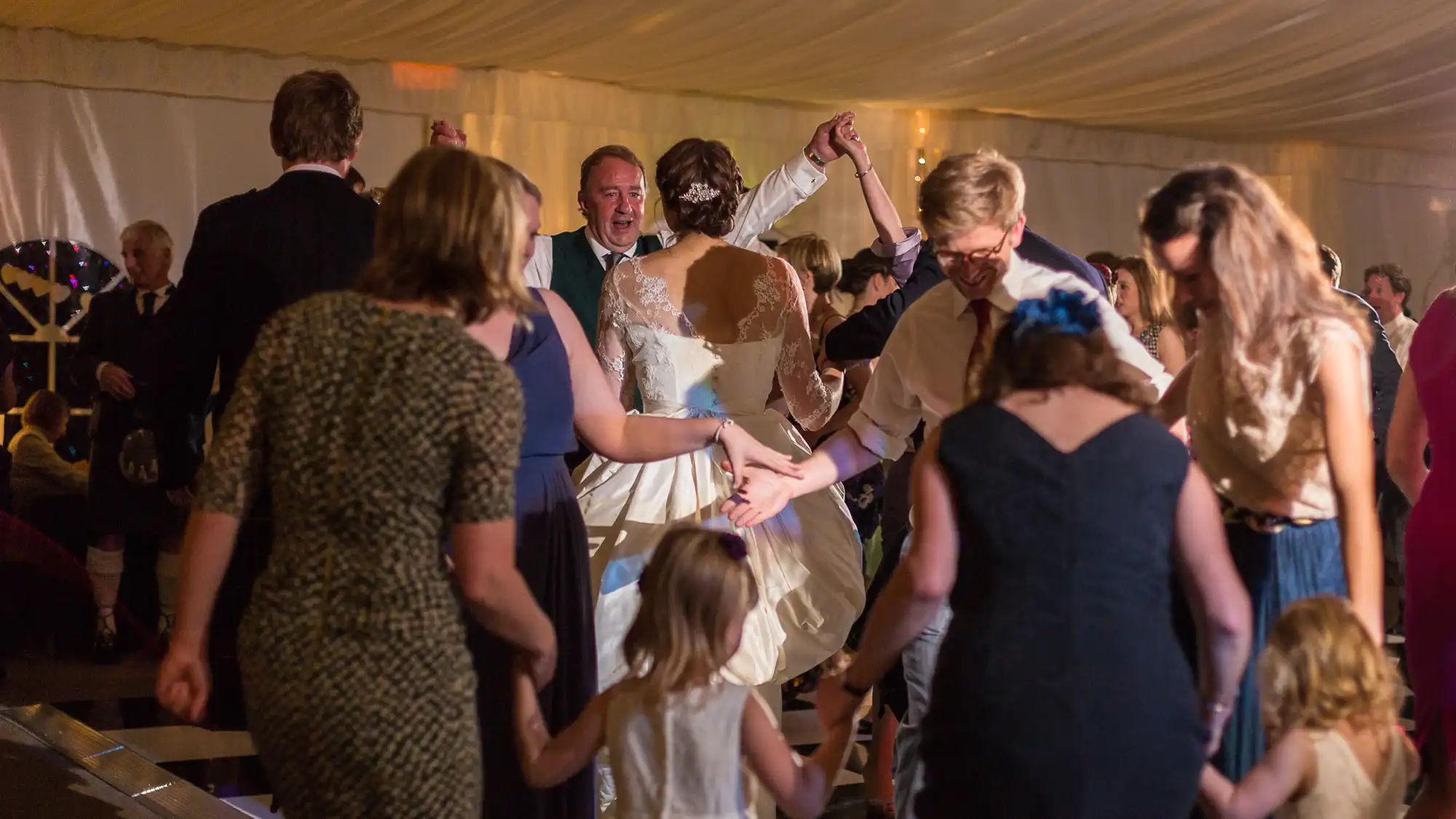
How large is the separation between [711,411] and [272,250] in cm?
100

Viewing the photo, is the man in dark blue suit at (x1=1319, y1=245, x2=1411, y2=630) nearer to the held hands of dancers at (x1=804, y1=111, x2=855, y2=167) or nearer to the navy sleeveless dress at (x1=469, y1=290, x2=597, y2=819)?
the held hands of dancers at (x1=804, y1=111, x2=855, y2=167)

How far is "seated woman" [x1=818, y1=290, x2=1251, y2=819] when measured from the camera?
1816 mm

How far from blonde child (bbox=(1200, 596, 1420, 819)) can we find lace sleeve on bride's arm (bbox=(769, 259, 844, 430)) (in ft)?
4.71

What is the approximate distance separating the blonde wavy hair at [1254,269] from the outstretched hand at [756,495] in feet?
2.74

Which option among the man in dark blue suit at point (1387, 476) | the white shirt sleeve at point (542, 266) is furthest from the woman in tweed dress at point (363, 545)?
the man in dark blue suit at point (1387, 476)

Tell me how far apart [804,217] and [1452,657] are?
664 cm

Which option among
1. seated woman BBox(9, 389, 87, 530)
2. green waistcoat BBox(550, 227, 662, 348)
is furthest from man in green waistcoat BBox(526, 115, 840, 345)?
seated woman BBox(9, 389, 87, 530)

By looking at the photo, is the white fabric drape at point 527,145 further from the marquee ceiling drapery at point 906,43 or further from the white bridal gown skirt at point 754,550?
the white bridal gown skirt at point 754,550

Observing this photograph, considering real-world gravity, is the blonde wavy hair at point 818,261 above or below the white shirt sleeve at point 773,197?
below

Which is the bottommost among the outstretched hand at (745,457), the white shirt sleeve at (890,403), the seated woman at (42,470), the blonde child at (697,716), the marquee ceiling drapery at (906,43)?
the seated woman at (42,470)

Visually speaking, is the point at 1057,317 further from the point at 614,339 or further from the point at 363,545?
the point at 614,339

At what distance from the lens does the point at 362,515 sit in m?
1.86

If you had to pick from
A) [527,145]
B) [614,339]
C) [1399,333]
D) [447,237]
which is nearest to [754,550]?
[614,339]

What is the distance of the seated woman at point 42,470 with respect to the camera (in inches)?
251
